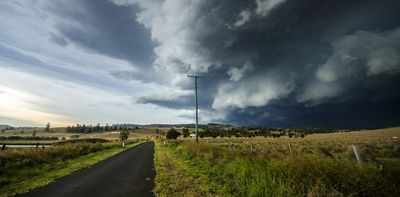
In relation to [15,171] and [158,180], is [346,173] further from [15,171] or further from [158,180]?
[15,171]

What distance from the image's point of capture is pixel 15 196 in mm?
8445

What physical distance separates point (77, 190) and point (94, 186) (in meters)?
0.79

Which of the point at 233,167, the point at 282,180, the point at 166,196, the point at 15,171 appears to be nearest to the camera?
the point at 282,180

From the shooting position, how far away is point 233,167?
10.4 m

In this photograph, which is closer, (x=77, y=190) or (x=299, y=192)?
(x=299, y=192)

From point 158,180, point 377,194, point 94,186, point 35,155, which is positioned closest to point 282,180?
point 377,194

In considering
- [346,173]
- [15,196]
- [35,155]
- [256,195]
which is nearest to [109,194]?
[15,196]

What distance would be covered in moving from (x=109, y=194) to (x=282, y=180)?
5.70 meters

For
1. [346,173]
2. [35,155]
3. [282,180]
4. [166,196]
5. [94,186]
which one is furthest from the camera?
[35,155]

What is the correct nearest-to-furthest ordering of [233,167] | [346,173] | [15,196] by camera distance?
[346,173] → [15,196] → [233,167]

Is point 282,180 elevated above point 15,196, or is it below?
above

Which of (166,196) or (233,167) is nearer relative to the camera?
(166,196)

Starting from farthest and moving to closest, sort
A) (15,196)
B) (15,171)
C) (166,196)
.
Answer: (15,171) → (15,196) → (166,196)

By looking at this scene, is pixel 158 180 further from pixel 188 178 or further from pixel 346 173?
pixel 346 173
